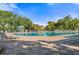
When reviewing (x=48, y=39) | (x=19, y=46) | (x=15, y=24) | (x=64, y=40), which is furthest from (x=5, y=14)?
(x=64, y=40)

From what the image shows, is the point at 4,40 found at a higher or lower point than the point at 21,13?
lower

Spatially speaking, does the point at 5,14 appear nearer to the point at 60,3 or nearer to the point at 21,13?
the point at 21,13

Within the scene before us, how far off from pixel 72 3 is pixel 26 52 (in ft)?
3.75

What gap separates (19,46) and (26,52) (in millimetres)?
161

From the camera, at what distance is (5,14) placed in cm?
381

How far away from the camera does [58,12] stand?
3.76 m

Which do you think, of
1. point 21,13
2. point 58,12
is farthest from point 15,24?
point 58,12

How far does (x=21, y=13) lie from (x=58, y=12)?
0.64 meters

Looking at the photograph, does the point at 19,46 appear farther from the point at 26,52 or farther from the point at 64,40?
the point at 64,40

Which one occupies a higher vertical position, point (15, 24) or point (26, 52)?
point (15, 24)
